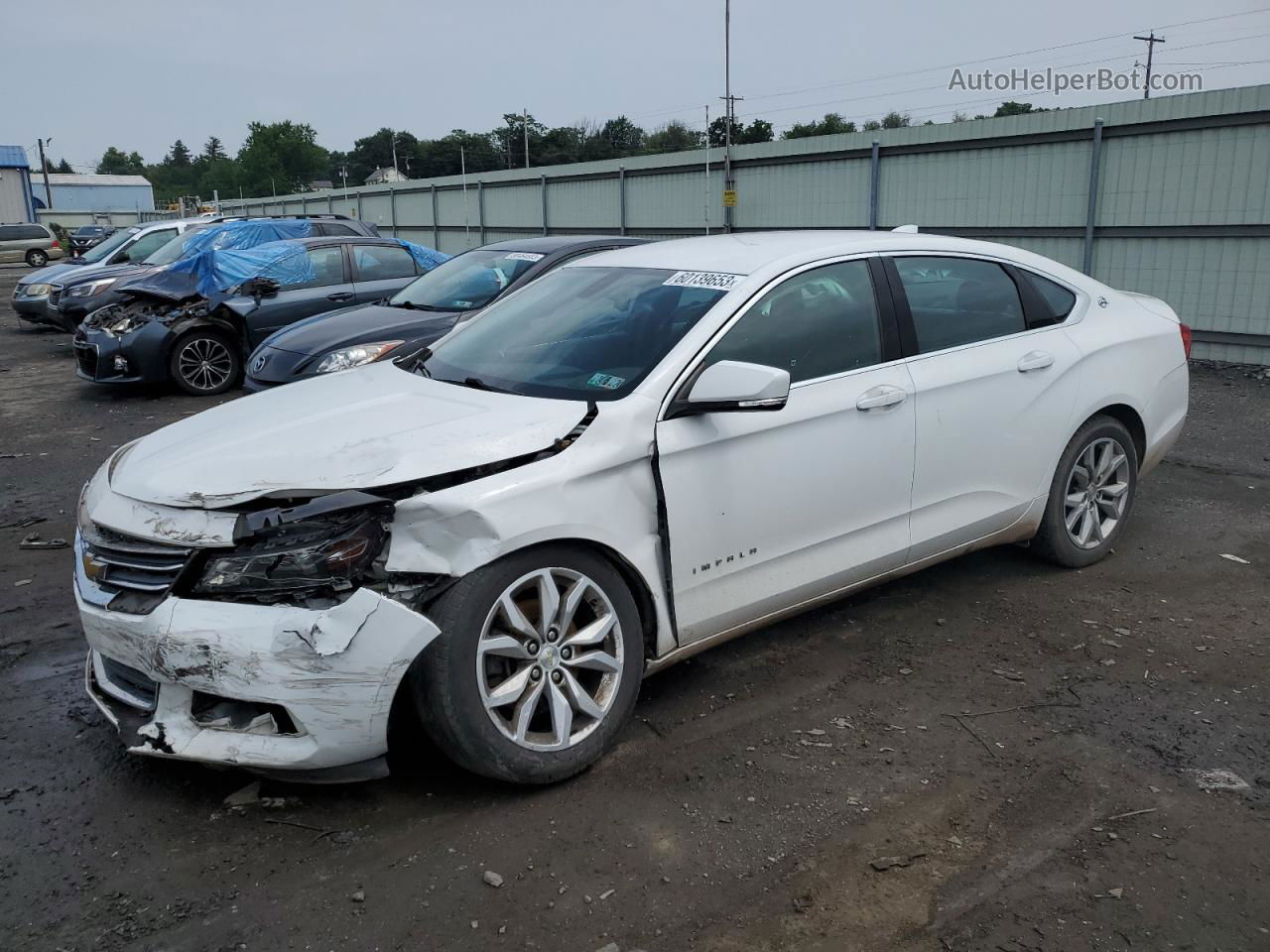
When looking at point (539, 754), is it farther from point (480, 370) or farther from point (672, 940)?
point (480, 370)

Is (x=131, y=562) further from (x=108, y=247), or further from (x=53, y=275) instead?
(x=108, y=247)

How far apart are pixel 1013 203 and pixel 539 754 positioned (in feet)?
37.2

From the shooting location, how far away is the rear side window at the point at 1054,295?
4.90m

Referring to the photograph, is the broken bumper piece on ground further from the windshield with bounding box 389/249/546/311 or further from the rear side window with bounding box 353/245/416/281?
the rear side window with bounding box 353/245/416/281

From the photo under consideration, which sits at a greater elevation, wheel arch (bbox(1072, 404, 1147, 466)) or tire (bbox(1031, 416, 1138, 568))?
wheel arch (bbox(1072, 404, 1147, 466))

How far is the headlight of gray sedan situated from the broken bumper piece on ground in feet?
16.7

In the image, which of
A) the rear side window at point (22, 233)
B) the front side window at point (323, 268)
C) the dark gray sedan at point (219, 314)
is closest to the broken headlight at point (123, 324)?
the dark gray sedan at point (219, 314)

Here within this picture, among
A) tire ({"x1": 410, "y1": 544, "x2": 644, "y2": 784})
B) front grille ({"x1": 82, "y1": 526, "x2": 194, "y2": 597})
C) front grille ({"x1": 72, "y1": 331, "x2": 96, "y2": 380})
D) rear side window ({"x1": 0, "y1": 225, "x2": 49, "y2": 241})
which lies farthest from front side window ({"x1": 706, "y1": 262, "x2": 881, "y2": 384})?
rear side window ({"x1": 0, "y1": 225, "x2": 49, "y2": 241})

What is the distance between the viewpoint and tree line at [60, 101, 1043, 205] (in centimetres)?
7662

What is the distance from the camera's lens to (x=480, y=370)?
4.10 m

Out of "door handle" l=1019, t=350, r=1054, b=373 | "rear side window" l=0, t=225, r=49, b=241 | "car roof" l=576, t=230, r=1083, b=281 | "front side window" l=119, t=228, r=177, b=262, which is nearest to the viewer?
"car roof" l=576, t=230, r=1083, b=281

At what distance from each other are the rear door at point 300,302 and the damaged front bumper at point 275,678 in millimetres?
8538

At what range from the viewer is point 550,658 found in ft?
10.7

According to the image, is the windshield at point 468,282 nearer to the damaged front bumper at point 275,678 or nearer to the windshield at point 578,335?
the windshield at point 578,335
